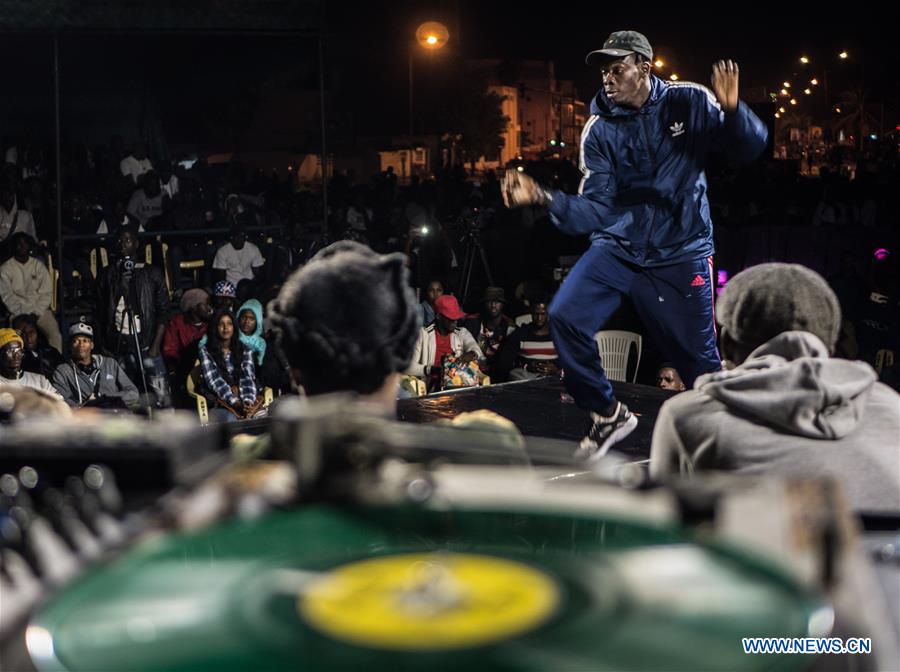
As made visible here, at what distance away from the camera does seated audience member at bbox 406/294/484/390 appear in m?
8.49

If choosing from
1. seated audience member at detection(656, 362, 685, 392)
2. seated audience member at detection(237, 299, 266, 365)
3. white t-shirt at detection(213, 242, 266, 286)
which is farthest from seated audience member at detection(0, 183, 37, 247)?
seated audience member at detection(656, 362, 685, 392)

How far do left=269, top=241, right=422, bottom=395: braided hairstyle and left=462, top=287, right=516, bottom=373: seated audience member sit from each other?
7639 millimetres

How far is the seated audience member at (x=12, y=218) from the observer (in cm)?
985

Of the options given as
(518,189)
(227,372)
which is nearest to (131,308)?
(227,372)

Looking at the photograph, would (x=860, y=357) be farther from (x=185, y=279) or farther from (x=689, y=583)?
(x=689, y=583)

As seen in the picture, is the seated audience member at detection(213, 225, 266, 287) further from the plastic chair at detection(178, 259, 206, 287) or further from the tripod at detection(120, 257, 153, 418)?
the tripod at detection(120, 257, 153, 418)

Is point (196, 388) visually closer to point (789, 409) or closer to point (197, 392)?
point (197, 392)

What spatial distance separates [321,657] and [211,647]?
0.21 feet

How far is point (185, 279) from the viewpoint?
415 inches

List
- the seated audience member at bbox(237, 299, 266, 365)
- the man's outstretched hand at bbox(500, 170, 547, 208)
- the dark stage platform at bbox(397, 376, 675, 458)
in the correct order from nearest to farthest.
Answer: the man's outstretched hand at bbox(500, 170, 547, 208), the dark stage platform at bbox(397, 376, 675, 458), the seated audience member at bbox(237, 299, 266, 365)

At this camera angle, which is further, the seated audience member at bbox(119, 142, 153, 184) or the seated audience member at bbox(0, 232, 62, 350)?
the seated audience member at bbox(119, 142, 153, 184)

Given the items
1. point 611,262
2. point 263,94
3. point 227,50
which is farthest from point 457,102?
point 611,262

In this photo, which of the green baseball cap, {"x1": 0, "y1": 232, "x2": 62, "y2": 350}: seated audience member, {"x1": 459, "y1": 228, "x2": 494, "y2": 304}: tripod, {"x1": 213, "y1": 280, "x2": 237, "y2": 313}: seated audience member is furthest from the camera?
{"x1": 459, "y1": 228, "x2": 494, "y2": 304}: tripod

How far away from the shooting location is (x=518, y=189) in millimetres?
4172
